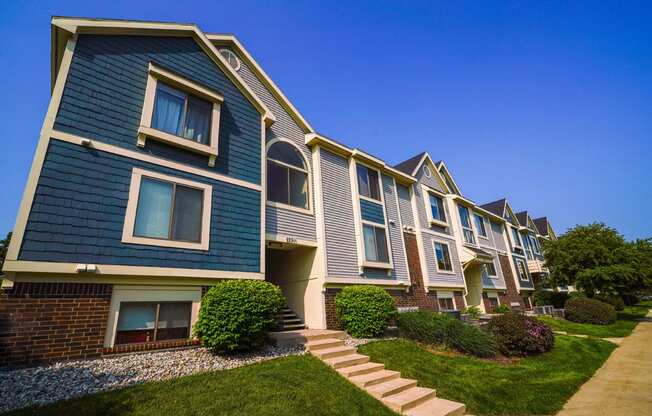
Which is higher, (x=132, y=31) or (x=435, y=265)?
(x=132, y=31)

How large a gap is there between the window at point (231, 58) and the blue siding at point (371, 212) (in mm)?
7899

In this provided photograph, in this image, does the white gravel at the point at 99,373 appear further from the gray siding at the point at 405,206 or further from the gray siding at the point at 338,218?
the gray siding at the point at 405,206

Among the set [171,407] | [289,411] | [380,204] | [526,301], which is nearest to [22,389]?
[171,407]

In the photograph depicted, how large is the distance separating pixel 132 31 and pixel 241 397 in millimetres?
9901

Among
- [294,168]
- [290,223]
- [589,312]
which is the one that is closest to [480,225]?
[589,312]

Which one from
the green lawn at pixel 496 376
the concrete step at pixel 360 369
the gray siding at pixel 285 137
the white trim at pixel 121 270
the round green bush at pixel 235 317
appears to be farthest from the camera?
the gray siding at pixel 285 137

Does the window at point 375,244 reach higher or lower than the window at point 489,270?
higher

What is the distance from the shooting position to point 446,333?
10.1 meters

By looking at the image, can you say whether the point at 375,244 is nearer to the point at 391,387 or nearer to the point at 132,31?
the point at 391,387

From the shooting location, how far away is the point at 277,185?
441 inches

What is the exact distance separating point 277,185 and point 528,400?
31.1 feet

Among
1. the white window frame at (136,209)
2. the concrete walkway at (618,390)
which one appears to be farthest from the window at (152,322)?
the concrete walkway at (618,390)

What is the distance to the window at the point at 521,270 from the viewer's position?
87.9 ft

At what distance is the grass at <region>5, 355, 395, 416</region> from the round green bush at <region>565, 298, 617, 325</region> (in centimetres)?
2105
